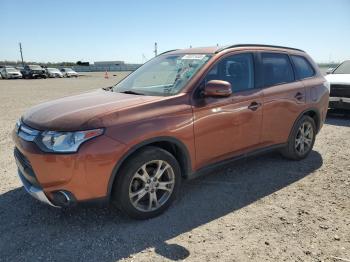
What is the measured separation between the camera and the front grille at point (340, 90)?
8766 mm

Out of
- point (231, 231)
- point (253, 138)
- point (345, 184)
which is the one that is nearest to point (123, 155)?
point (231, 231)

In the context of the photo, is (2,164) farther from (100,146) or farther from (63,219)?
(100,146)

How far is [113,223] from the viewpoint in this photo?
358cm

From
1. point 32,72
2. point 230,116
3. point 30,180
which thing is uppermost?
point 32,72

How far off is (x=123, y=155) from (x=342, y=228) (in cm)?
240

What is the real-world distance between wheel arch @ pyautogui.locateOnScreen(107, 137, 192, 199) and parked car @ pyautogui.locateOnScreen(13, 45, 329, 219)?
0.01 metres

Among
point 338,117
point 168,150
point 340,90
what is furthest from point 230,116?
point 338,117

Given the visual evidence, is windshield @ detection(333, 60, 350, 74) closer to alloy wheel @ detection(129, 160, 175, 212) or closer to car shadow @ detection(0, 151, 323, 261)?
car shadow @ detection(0, 151, 323, 261)

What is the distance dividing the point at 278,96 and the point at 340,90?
16.8 feet

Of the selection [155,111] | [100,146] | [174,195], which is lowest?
[174,195]

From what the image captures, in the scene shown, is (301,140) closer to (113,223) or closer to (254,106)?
(254,106)

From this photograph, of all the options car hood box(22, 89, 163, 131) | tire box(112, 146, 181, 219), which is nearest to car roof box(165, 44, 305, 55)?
car hood box(22, 89, 163, 131)

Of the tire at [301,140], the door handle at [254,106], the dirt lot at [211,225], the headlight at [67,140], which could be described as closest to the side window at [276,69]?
the door handle at [254,106]

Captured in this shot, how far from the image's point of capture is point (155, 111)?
11.5ft
